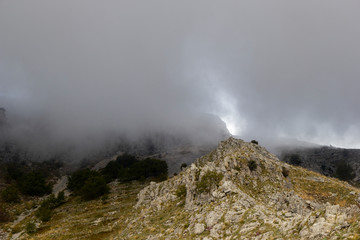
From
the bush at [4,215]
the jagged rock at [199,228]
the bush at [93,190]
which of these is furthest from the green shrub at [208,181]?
the bush at [4,215]

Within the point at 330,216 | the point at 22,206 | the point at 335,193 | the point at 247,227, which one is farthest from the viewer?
the point at 22,206

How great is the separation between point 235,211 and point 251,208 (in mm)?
1830

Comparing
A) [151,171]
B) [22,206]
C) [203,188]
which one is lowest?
[22,206]

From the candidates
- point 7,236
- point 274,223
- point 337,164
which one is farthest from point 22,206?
point 337,164

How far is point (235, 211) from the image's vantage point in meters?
25.3

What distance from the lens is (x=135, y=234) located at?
32750 mm

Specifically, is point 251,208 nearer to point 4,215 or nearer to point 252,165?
point 252,165

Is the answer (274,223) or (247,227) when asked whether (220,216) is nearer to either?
(247,227)

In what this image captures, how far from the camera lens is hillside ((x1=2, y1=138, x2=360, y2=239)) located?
16.8m

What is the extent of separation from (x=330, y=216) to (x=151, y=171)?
386 feet

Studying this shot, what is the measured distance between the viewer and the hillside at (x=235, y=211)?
1681cm

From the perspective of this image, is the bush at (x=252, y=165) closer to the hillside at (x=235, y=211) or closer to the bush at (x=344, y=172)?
the hillside at (x=235, y=211)

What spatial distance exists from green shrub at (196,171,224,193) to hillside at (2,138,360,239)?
0.15 meters

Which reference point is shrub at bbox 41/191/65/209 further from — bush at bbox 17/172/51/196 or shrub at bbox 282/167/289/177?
shrub at bbox 282/167/289/177
